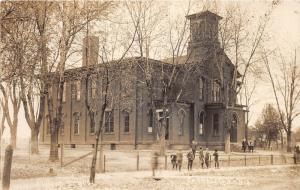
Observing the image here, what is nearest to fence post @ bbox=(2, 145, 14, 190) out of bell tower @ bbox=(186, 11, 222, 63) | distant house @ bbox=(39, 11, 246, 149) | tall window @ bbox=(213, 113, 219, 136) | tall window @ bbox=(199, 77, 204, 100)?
distant house @ bbox=(39, 11, 246, 149)

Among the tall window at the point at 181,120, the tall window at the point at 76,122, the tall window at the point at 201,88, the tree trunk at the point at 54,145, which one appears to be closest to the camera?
the tree trunk at the point at 54,145

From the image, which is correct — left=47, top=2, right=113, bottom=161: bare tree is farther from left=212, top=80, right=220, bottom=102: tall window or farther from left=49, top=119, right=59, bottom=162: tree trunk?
left=212, top=80, right=220, bottom=102: tall window

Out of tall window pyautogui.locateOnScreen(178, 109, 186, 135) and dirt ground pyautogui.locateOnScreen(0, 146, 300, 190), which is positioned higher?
tall window pyautogui.locateOnScreen(178, 109, 186, 135)

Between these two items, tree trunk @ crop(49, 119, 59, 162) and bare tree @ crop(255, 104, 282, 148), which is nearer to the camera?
tree trunk @ crop(49, 119, 59, 162)

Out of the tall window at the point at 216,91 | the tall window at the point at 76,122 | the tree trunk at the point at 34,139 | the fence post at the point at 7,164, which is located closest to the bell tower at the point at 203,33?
the tall window at the point at 216,91

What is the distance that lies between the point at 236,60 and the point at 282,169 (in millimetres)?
13397

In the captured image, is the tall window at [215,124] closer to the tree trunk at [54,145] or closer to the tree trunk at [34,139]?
the tree trunk at [34,139]

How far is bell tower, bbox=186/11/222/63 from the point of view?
40.5 metres

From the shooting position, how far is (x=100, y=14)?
75.3 feet

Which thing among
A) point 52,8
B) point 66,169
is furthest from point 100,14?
point 66,169

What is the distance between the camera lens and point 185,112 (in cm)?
4288

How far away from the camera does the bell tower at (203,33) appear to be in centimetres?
4050

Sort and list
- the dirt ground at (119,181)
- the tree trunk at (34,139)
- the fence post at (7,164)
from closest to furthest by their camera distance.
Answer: the fence post at (7,164) → the dirt ground at (119,181) → the tree trunk at (34,139)

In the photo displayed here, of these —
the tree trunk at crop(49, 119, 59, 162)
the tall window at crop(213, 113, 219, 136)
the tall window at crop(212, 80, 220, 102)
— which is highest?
the tall window at crop(212, 80, 220, 102)
